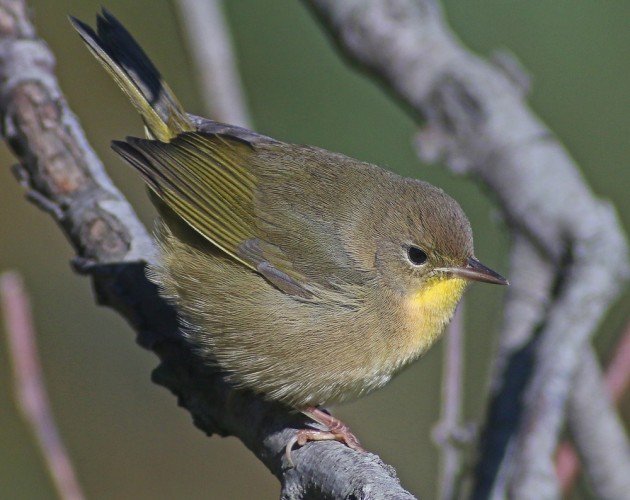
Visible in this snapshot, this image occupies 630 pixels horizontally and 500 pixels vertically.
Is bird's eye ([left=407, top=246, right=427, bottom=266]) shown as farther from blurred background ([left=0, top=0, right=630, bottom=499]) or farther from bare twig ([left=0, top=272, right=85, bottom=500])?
blurred background ([left=0, top=0, right=630, bottom=499])

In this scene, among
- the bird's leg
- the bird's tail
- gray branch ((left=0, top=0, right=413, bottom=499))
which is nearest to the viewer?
the bird's leg

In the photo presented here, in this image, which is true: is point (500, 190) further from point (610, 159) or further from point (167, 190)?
point (610, 159)

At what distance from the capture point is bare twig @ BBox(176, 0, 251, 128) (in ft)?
13.2

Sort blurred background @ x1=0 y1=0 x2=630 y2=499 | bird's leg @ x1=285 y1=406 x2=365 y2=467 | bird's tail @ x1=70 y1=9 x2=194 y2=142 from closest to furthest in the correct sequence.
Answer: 1. bird's leg @ x1=285 y1=406 x2=365 y2=467
2. bird's tail @ x1=70 y1=9 x2=194 y2=142
3. blurred background @ x1=0 y1=0 x2=630 y2=499

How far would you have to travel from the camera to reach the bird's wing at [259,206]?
3.27 meters

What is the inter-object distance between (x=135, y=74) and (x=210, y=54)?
0.57 metres

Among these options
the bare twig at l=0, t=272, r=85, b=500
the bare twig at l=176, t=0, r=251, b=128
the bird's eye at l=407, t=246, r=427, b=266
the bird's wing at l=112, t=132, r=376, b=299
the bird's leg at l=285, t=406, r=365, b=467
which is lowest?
the bare twig at l=0, t=272, r=85, b=500

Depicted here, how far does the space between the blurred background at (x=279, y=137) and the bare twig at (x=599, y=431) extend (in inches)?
76.4

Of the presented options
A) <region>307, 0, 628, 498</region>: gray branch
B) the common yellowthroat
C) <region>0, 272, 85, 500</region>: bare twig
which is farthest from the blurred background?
<region>0, 272, 85, 500</region>: bare twig

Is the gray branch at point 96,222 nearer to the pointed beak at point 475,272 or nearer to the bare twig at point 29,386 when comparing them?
the bare twig at point 29,386

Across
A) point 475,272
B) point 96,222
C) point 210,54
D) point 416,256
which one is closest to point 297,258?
point 416,256

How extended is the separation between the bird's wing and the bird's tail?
19 centimetres

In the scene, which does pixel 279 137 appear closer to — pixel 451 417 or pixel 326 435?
pixel 451 417

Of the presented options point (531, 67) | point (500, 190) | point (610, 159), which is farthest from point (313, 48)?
point (500, 190)
